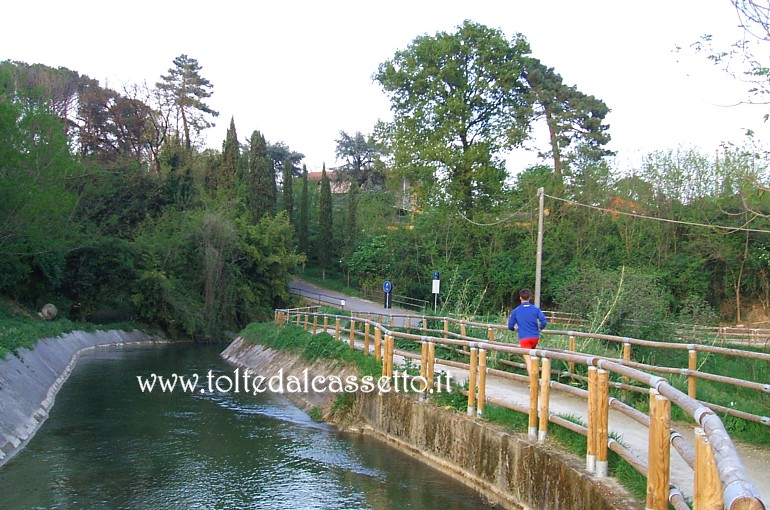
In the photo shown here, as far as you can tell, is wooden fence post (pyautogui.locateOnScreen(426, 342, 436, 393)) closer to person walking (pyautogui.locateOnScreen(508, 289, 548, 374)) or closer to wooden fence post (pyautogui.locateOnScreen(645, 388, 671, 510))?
person walking (pyautogui.locateOnScreen(508, 289, 548, 374))

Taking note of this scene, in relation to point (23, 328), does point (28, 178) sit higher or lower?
higher

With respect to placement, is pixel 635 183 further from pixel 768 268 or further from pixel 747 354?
pixel 747 354

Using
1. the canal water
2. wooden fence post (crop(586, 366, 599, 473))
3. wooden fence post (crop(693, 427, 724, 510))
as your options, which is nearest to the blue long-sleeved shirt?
the canal water

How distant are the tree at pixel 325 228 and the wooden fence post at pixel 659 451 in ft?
194

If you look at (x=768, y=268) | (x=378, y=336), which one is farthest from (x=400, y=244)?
(x=378, y=336)

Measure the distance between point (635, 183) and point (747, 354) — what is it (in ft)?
129

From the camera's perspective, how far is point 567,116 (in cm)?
4888

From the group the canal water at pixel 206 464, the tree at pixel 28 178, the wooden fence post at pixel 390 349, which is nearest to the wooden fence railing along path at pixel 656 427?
the wooden fence post at pixel 390 349

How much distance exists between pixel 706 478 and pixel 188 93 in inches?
2691

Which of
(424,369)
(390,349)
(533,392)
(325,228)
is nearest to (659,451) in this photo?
(533,392)

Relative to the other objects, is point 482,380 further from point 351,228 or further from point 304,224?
point 304,224

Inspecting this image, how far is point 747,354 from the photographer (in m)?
8.59

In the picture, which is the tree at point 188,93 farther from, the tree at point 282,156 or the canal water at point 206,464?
the canal water at point 206,464

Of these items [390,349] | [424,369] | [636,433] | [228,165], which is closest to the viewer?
[636,433]
